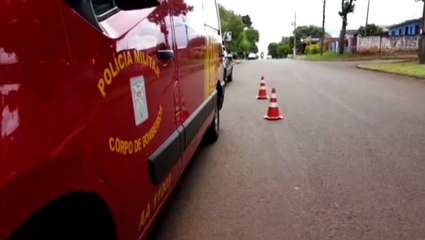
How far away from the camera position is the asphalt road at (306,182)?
3.54m

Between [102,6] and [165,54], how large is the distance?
2.52ft

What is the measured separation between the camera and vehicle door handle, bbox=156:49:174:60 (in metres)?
2.87

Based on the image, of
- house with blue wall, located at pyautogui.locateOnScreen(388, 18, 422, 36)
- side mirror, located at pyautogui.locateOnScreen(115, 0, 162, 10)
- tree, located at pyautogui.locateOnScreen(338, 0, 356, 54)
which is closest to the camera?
side mirror, located at pyautogui.locateOnScreen(115, 0, 162, 10)

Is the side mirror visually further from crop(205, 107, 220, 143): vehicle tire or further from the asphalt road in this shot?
crop(205, 107, 220, 143): vehicle tire

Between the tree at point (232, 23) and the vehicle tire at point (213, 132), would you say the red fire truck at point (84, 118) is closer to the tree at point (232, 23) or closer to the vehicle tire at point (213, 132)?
the vehicle tire at point (213, 132)

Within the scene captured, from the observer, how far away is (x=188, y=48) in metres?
3.93

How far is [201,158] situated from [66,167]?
422cm

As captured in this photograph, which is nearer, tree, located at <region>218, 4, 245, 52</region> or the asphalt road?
the asphalt road

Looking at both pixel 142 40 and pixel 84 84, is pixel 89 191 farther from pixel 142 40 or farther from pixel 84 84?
pixel 142 40

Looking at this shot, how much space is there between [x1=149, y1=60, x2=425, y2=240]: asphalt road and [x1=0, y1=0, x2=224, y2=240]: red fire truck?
0.92 meters

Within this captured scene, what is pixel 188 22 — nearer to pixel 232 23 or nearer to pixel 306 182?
pixel 306 182

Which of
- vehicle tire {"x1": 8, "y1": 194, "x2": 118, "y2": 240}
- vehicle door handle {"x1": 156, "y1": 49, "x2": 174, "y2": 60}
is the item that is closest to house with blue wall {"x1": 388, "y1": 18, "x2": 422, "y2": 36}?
vehicle door handle {"x1": 156, "y1": 49, "x2": 174, "y2": 60}

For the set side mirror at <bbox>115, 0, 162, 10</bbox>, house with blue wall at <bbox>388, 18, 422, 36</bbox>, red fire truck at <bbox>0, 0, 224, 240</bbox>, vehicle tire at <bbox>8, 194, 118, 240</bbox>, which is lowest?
house with blue wall at <bbox>388, 18, 422, 36</bbox>

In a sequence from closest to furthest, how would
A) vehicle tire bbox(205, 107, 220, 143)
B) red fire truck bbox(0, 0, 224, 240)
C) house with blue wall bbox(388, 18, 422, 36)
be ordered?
red fire truck bbox(0, 0, 224, 240) → vehicle tire bbox(205, 107, 220, 143) → house with blue wall bbox(388, 18, 422, 36)
